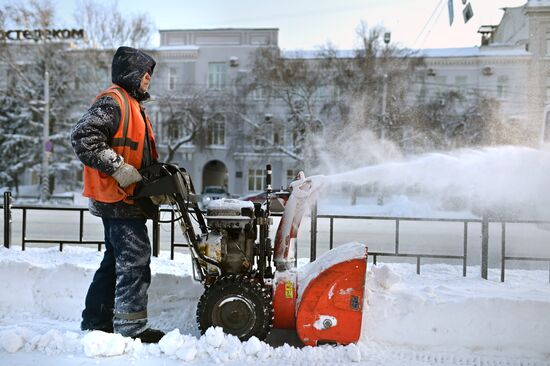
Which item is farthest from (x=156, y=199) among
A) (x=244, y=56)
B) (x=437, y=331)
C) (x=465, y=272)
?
(x=244, y=56)

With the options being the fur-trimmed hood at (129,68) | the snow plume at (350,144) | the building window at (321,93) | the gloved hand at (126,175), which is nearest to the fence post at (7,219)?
the fur-trimmed hood at (129,68)

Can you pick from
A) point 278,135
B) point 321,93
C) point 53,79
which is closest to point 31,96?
point 53,79

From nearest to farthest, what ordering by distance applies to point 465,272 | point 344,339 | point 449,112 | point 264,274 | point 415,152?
1. point 344,339
2. point 264,274
3. point 465,272
4. point 415,152
5. point 449,112

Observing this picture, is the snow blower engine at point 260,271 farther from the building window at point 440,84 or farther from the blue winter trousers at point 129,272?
the building window at point 440,84

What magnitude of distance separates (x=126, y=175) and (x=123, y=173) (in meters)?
0.03

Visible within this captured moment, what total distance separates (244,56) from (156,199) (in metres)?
31.5

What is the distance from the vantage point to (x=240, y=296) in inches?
143

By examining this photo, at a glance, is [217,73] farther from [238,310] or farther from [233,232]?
[238,310]

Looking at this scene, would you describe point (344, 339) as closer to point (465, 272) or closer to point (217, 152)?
point (465, 272)

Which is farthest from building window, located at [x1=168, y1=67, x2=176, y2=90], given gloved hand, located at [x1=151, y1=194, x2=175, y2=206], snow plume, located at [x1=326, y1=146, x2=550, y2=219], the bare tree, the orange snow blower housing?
the orange snow blower housing

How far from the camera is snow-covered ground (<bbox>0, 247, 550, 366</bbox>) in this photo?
339 centimetres

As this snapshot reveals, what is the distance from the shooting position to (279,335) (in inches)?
160

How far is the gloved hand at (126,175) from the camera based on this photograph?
3477mm

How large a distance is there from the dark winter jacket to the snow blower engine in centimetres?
23
